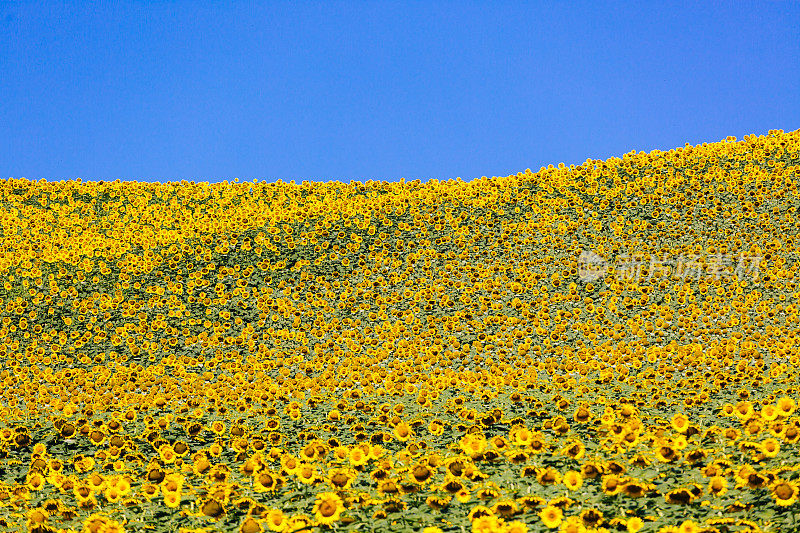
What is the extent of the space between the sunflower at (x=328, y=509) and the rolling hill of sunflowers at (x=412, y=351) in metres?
0.02

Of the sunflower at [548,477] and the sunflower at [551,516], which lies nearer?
the sunflower at [551,516]

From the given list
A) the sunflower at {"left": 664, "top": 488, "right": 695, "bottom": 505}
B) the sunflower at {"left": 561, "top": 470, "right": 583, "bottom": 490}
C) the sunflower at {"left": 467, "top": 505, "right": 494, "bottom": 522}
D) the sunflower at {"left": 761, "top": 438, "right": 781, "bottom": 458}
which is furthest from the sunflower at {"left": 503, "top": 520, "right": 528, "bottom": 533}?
the sunflower at {"left": 761, "top": 438, "right": 781, "bottom": 458}

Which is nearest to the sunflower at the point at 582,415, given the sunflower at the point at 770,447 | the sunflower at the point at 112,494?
the sunflower at the point at 770,447

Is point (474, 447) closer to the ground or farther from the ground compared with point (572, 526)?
farther from the ground

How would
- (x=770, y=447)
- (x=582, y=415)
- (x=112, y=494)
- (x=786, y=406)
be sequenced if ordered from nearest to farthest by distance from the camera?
(x=770, y=447)
(x=112, y=494)
(x=786, y=406)
(x=582, y=415)

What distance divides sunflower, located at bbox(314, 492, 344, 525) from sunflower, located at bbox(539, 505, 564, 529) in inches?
67.5

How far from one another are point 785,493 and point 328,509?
12.4ft

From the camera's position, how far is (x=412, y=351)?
1617 cm

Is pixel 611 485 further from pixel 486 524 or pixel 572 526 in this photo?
pixel 486 524

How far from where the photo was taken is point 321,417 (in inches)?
424

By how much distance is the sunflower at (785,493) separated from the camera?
225 inches

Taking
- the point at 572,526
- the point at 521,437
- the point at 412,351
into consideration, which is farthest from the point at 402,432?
the point at 412,351

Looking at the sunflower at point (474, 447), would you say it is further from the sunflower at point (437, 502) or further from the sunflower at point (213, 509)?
the sunflower at point (213, 509)

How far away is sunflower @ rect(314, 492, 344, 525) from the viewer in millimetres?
6043
